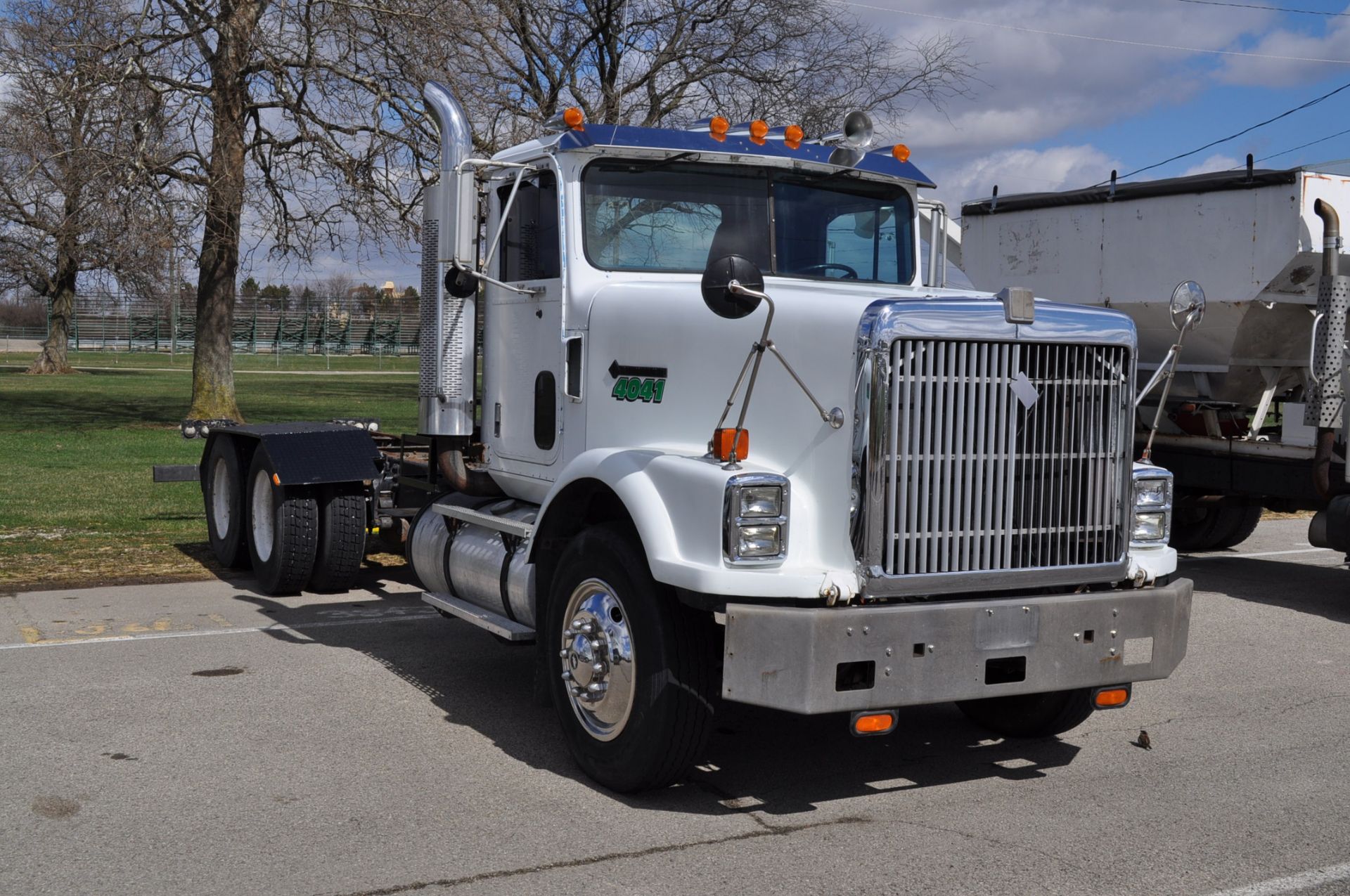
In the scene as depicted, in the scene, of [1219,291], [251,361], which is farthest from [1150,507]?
[251,361]

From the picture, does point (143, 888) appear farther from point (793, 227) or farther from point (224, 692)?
point (793, 227)

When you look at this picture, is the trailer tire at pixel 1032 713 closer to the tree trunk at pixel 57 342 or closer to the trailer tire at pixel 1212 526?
the trailer tire at pixel 1212 526

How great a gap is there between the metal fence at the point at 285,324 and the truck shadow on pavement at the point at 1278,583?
5237 centimetres

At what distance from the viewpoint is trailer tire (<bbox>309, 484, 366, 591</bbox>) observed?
→ 9.25 metres

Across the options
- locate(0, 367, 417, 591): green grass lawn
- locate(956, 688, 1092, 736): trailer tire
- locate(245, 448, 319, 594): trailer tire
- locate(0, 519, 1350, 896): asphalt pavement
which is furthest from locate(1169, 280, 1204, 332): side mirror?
locate(0, 367, 417, 591): green grass lawn

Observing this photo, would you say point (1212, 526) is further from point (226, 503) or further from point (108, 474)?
point (108, 474)

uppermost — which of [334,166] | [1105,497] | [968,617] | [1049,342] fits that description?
[334,166]

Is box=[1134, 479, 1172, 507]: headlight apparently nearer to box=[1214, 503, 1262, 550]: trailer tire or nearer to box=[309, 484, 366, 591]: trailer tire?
box=[309, 484, 366, 591]: trailer tire

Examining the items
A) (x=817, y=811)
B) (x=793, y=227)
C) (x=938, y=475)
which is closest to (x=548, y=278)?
(x=793, y=227)

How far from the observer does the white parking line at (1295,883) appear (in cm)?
441

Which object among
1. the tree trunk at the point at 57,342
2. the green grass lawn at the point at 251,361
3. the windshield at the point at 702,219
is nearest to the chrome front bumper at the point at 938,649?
the windshield at the point at 702,219

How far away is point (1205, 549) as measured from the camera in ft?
41.2

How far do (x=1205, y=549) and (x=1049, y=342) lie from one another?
834 cm

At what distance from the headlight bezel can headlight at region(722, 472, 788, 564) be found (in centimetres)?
161
